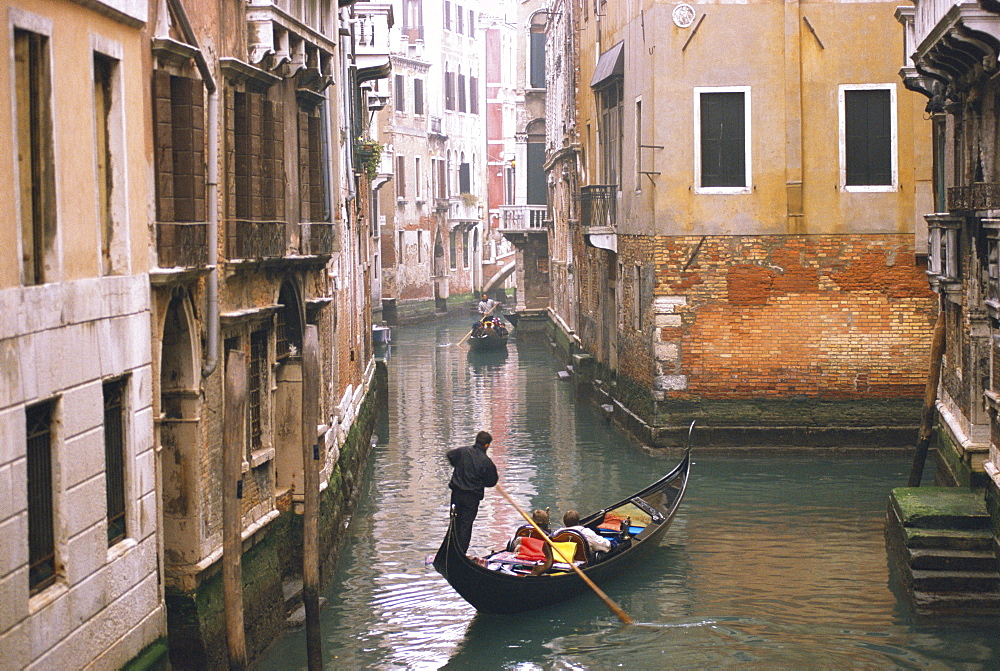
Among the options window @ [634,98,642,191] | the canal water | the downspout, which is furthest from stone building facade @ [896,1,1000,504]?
the downspout

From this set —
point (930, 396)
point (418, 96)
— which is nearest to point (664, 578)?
point (930, 396)

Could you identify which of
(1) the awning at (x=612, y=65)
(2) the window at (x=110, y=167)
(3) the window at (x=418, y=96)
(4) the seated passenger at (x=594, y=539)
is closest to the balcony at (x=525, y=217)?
(3) the window at (x=418, y=96)

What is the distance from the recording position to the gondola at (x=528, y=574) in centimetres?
930

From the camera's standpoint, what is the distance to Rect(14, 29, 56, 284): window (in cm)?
527

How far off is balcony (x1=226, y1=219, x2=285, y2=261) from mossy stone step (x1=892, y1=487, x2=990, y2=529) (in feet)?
15.7

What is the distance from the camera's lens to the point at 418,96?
133ft

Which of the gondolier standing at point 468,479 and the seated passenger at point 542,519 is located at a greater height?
the gondolier standing at point 468,479

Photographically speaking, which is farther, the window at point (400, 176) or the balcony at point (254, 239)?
the window at point (400, 176)

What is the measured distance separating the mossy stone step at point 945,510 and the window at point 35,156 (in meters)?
6.39

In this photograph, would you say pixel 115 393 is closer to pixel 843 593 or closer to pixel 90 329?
pixel 90 329

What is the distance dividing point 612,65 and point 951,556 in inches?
383

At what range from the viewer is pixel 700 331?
15125 millimetres

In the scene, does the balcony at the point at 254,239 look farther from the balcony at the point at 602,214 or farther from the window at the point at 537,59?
the window at the point at 537,59

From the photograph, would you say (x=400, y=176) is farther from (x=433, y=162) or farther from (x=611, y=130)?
(x=611, y=130)
